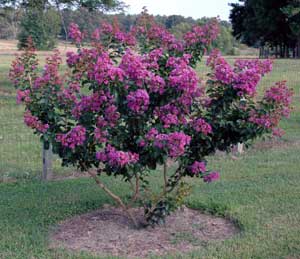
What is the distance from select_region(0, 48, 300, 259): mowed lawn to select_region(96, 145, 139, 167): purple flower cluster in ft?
2.71

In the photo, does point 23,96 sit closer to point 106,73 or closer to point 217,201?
point 106,73

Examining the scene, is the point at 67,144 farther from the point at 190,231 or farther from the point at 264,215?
the point at 264,215

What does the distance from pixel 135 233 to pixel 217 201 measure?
4.26 ft

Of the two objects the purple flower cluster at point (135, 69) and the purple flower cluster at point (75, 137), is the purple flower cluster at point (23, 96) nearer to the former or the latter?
the purple flower cluster at point (75, 137)

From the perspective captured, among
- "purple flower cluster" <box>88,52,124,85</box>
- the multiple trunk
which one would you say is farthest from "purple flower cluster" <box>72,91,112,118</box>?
the multiple trunk

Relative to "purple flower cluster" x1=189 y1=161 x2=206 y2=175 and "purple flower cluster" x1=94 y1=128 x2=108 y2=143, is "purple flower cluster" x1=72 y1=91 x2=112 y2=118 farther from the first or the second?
"purple flower cluster" x1=189 y1=161 x2=206 y2=175

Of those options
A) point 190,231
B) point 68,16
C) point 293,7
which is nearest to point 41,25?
point 68,16

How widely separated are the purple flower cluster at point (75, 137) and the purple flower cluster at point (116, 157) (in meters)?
0.20

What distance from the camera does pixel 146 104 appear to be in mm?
5160

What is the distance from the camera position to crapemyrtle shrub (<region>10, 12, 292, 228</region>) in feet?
17.0

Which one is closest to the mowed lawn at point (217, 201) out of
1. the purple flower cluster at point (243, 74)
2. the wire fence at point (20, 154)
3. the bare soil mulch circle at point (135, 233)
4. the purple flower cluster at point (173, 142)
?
the wire fence at point (20, 154)

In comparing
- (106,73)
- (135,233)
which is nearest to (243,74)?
(106,73)

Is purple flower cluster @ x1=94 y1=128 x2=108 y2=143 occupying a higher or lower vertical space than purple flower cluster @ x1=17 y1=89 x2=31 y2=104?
lower

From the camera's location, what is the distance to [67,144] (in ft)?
17.2
